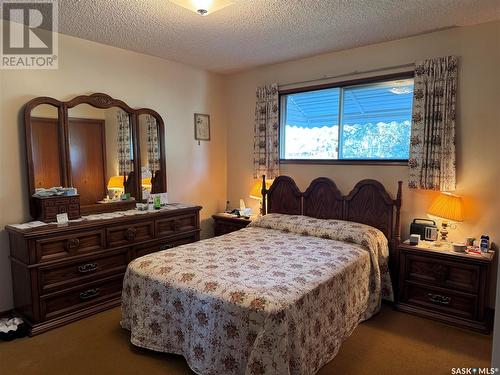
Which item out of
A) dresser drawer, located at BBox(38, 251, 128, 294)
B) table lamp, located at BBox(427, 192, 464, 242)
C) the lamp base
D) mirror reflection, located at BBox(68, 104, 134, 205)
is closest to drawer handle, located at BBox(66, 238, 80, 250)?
dresser drawer, located at BBox(38, 251, 128, 294)

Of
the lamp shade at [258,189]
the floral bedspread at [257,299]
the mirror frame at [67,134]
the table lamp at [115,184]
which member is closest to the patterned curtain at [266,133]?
the lamp shade at [258,189]

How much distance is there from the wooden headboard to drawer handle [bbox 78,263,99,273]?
2006mm

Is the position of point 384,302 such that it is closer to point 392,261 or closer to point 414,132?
point 392,261

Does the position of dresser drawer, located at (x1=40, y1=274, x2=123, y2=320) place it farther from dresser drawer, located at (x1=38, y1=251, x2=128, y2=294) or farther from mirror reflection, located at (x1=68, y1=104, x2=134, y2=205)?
mirror reflection, located at (x1=68, y1=104, x2=134, y2=205)

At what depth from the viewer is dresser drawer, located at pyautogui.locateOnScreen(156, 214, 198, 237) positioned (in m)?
3.52

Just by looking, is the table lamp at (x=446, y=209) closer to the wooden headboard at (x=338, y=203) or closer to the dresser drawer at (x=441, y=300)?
the wooden headboard at (x=338, y=203)

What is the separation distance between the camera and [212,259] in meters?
2.54

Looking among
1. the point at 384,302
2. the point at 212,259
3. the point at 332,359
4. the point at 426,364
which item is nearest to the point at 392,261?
the point at 384,302

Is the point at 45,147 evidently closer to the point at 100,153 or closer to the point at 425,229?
the point at 100,153

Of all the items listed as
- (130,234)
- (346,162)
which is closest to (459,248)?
(346,162)

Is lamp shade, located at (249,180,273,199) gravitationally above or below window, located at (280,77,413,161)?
below

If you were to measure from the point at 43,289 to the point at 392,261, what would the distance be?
307cm

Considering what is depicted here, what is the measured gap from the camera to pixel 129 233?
322cm

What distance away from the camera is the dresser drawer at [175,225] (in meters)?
3.52
